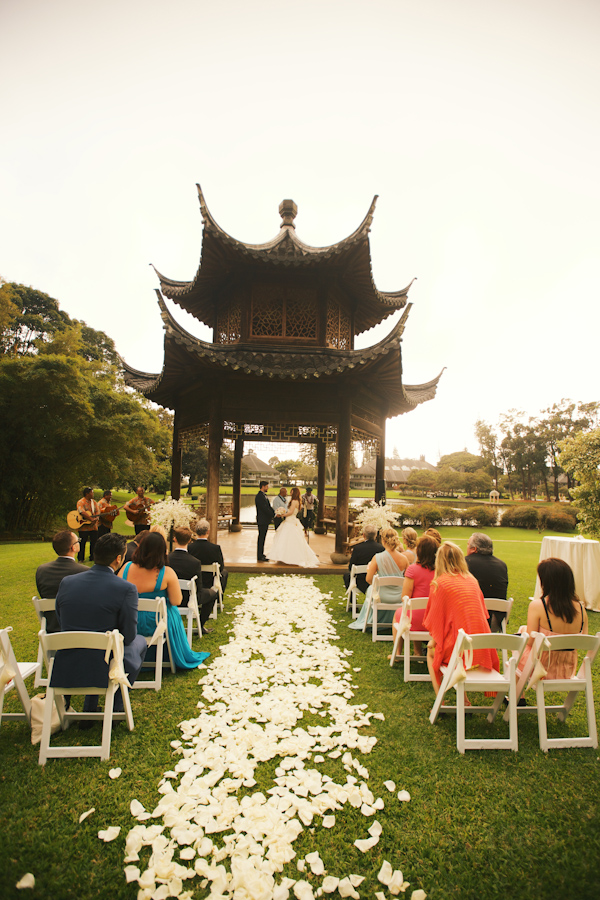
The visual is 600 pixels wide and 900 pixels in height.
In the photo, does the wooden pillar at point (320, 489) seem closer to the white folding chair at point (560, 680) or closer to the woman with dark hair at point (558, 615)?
the woman with dark hair at point (558, 615)

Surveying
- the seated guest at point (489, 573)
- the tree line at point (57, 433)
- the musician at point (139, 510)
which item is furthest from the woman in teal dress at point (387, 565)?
the tree line at point (57, 433)

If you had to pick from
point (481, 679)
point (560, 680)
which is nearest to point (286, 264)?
point (481, 679)

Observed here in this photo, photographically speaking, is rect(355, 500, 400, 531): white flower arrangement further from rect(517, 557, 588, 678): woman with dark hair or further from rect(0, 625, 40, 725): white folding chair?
rect(0, 625, 40, 725): white folding chair

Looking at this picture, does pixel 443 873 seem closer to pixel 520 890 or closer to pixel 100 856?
pixel 520 890

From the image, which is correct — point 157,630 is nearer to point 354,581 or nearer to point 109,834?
point 109,834

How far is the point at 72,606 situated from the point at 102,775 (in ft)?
3.80

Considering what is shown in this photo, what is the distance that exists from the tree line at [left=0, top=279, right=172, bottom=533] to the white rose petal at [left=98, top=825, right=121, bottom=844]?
48.9ft

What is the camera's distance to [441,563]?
398 cm

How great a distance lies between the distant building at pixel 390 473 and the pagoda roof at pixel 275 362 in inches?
1293

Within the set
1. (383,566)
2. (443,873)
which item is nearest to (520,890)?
(443,873)

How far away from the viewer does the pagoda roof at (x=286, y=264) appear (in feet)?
31.6

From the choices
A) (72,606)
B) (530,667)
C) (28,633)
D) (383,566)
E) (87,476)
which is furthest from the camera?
(87,476)

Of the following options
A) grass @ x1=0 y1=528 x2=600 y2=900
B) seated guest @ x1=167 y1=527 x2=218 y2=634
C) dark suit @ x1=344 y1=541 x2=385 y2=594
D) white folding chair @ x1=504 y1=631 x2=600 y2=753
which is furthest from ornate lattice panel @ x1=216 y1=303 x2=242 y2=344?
white folding chair @ x1=504 y1=631 x2=600 y2=753

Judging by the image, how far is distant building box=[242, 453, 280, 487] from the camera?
130 feet
